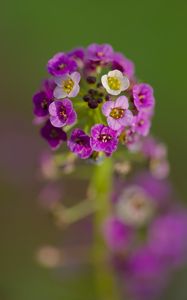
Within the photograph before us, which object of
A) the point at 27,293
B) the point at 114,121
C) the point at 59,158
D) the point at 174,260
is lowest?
the point at 27,293

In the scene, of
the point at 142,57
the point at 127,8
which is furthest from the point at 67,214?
the point at 127,8

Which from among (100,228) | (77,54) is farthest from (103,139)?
(100,228)

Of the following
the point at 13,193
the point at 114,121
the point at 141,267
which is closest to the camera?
the point at 114,121

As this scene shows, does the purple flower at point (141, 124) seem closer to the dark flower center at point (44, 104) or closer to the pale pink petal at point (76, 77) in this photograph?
the pale pink petal at point (76, 77)

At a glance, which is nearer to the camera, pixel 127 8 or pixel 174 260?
pixel 174 260

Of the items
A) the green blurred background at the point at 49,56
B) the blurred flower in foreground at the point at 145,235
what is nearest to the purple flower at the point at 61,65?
the blurred flower in foreground at the point at 145,235

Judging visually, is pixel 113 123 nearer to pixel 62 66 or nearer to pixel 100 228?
pixel 62 66

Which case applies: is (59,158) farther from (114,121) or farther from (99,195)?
(114,121)

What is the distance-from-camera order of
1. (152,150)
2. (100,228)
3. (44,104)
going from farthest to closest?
(100,228) < (152,150) < (44,104)
